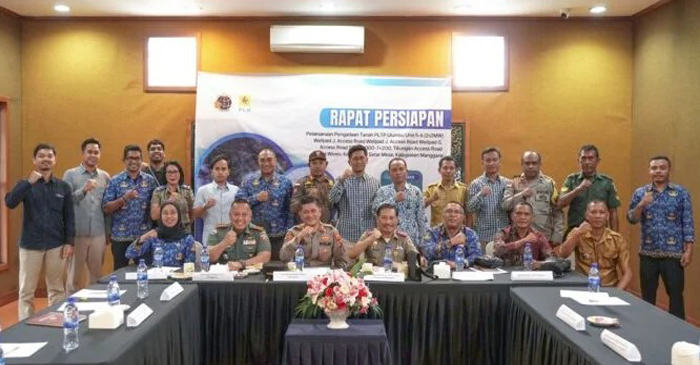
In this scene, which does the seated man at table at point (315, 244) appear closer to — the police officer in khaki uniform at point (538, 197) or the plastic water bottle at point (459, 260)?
the plastic water bottle at point (459, 260)

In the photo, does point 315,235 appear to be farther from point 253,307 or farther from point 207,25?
point 207,25

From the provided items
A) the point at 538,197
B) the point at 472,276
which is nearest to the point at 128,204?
the point at 472,276

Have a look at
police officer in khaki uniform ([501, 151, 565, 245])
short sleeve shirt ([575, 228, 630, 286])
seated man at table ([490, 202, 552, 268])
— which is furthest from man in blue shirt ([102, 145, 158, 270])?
short sleeve shirt ([575, 228, 630, 286])

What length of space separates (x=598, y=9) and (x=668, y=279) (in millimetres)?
2896

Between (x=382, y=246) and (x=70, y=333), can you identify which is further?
(x=382, y=246)

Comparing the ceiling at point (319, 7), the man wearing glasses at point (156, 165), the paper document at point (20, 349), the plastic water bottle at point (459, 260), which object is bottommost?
the paper document at point (20, 349)

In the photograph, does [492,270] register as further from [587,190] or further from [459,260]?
[587,190]

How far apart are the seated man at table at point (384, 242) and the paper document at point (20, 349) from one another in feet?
7.48

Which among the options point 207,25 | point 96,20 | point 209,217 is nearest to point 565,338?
point 209,217

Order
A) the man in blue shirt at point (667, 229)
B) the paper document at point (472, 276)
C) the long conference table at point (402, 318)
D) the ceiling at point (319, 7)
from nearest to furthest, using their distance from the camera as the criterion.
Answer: the long conference table at point (402, 318) → the paper document at point (472, 276) → the man in blue shirt at point (667, 229) → the ceiling at point (319, 7)

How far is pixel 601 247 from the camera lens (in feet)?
13.9

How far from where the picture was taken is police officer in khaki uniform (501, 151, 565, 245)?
505 centimetres

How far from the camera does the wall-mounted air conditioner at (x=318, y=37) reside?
6.29 meters

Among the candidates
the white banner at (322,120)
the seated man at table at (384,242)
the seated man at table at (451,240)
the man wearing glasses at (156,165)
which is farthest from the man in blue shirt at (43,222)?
the seated man at table at (451,240)
